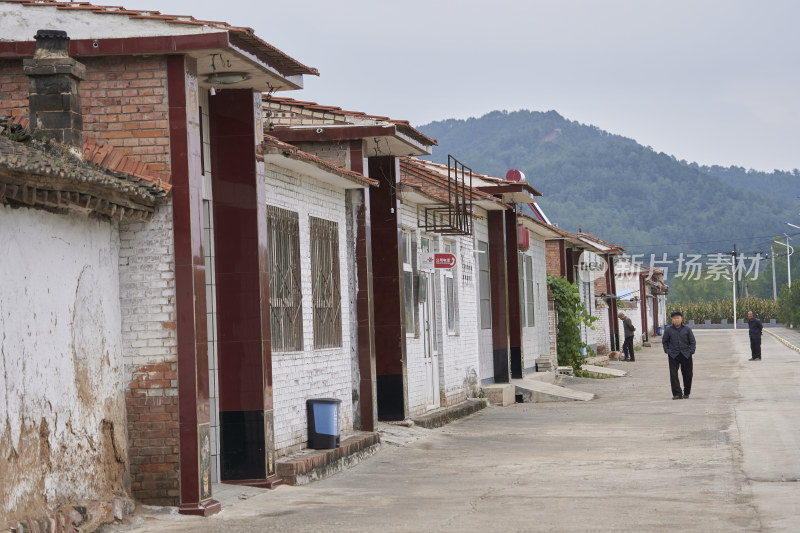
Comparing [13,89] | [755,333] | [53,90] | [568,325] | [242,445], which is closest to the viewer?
[53,90]

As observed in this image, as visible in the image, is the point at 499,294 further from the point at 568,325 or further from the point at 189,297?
the point at 189,297

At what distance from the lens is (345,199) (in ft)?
54.7

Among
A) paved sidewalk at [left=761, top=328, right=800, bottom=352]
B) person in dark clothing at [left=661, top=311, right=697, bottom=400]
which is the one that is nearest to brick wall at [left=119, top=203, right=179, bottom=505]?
person in dark clothing at [left=661, top=311, right=697, bottom=400]

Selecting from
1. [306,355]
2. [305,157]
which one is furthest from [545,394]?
[305,157]

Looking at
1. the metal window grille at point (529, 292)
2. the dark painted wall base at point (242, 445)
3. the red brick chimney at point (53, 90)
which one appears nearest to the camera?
the red brick chimney at point (53, 90)

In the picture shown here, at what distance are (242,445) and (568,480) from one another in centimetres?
345

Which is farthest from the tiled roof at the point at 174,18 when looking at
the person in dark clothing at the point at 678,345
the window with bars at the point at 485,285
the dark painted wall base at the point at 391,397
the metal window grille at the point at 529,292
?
the metal window grille at the point at 529,292

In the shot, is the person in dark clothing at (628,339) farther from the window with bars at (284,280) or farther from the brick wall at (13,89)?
the brick wall at (13,89)

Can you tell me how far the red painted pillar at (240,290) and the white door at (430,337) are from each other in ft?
27.6

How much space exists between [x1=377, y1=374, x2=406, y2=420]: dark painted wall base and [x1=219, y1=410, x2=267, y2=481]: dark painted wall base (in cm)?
623

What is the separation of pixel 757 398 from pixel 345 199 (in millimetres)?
11497

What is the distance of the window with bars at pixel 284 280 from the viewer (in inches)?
530

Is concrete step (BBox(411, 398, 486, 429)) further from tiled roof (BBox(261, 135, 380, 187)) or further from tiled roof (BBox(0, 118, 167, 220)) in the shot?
tiled roof (BBox(0, 118, 167, 220))

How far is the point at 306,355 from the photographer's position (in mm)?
14508
